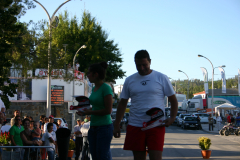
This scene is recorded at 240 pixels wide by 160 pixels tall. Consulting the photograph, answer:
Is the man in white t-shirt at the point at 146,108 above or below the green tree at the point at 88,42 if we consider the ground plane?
below

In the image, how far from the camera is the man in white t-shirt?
429 cm

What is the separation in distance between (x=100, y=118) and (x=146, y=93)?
929mm

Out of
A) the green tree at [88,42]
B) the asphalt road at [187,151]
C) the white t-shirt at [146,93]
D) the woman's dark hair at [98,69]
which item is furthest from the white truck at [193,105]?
the white t-shirt at [146,93]

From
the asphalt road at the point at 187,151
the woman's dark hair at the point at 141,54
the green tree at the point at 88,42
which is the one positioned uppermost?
the green tree at the point at 88,42

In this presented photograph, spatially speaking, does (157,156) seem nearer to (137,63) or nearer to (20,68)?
(137,63)

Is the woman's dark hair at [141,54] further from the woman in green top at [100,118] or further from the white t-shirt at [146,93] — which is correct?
the woman in green top at [100,118]

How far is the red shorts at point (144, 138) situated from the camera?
429 centimetres

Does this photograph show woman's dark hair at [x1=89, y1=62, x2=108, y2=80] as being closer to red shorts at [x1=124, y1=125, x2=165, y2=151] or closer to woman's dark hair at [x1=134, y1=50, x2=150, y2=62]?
woman's dark hair at [x1=134, y1=50, x2=150, y2=62]

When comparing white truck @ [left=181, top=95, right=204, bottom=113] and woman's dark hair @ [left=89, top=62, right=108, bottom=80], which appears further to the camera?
white truck @ [left=181, top=95, right=204, bottom=113]

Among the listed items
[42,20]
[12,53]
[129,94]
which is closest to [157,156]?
[129,94]

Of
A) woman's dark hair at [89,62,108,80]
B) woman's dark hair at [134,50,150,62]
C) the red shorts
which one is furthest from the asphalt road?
woman's dark hair at [134,50,150,62]

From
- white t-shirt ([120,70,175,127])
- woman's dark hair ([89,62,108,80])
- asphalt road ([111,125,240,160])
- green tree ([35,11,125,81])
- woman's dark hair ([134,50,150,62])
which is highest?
green tree ([35,11,125,81])

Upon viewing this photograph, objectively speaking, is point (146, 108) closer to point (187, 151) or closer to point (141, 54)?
point (141, 54)

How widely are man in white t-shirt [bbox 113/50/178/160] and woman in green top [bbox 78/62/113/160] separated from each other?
36 cm
